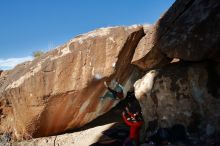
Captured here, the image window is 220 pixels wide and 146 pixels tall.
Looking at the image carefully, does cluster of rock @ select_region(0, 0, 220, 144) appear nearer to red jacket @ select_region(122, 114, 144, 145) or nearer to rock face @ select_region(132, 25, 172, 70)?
rock face @ select_region(132, 25, 172, 70)

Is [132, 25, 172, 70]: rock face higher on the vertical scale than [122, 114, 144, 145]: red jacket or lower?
higher

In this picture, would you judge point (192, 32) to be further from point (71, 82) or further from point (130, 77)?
point (71, 82)

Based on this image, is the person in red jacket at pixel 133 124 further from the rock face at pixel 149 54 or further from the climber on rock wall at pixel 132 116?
the rock face at pixel 149 54

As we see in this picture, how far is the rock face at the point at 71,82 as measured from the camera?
5.68 meters

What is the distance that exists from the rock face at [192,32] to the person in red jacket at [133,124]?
48.8 inches

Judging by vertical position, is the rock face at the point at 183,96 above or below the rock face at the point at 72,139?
above

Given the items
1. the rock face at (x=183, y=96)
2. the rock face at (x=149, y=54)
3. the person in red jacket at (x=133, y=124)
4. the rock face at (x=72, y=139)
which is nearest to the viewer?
the rock face at (x=183, y=96)

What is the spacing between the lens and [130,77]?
6137mm

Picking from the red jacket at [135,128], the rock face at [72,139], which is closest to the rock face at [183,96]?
the red jacket at [135,128]

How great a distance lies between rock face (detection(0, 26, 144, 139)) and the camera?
568 cm

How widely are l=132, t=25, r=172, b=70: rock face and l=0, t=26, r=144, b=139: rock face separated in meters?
0.17

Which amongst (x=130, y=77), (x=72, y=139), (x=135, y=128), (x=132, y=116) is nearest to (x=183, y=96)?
(x=135, y=128)

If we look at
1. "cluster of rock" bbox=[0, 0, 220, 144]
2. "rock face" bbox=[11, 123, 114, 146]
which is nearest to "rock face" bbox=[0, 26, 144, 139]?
"cluster of rock" bbox=[0, 0, 220, 144]

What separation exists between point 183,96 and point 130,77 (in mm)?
1286
